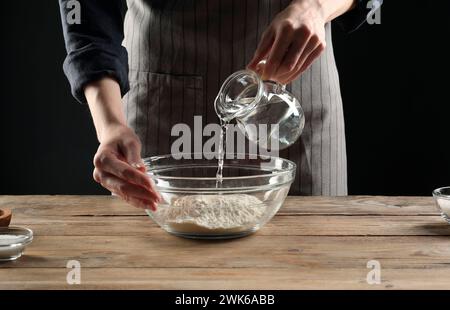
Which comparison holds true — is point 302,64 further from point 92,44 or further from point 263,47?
point 92,44

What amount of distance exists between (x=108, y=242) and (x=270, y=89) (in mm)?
425

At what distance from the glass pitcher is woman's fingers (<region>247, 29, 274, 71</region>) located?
0.08 feet

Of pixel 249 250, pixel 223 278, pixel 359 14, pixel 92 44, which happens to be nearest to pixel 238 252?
pixel 249 250

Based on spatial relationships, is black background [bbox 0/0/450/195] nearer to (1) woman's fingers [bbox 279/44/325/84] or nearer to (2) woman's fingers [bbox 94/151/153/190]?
(1) woman's fingers [bbox 279/44/325/84]

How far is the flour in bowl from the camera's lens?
53.3 inches

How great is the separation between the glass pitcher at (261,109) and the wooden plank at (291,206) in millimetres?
220

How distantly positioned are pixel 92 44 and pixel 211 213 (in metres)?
0.63

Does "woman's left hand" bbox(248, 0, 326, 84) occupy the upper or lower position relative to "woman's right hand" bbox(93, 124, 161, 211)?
upper

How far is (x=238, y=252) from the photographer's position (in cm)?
129

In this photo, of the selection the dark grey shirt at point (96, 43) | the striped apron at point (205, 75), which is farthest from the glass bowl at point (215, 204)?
the striped apron at point (205, 75)

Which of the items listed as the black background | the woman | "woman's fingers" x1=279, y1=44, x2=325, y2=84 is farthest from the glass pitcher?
the black background

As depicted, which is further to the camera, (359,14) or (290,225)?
(359,14)

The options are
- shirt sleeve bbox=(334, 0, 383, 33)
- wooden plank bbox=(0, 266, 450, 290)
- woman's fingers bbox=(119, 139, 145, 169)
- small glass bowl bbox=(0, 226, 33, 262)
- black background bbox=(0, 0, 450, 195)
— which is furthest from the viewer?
black background bbox=(0, 0, 450, 195)

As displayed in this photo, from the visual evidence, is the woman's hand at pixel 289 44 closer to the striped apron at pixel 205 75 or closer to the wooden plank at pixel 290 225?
the wooden plank at pixel 290 225
